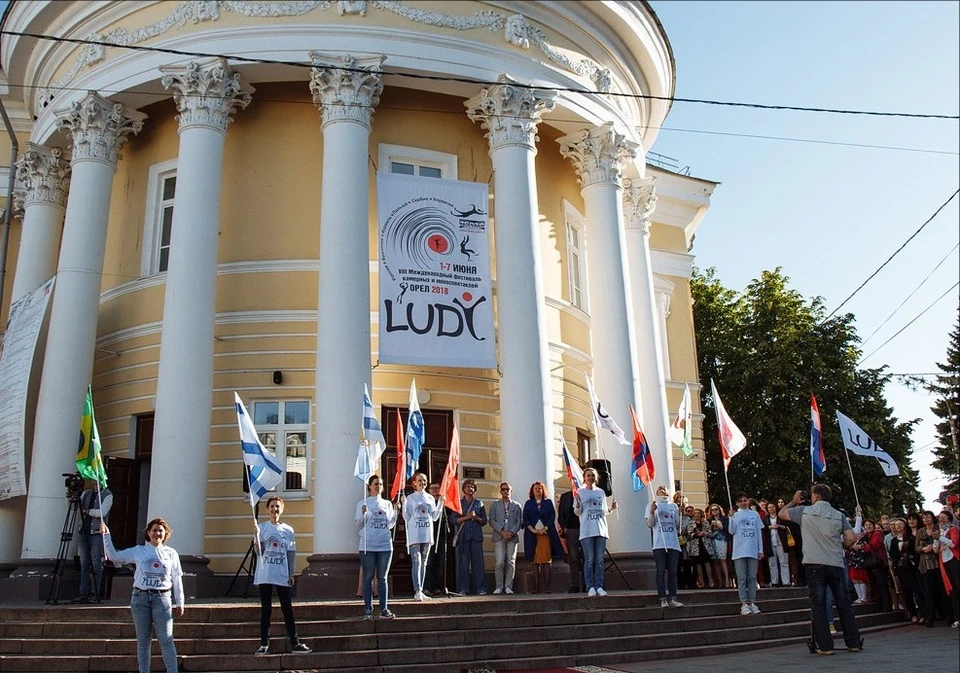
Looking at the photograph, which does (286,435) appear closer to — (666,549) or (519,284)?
(519,284)

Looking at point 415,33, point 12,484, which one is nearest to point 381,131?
point 415,33

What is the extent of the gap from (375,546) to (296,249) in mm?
7543

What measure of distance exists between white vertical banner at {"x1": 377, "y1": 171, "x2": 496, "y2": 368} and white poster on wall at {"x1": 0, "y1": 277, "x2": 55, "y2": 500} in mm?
6040

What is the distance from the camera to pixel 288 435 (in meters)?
16.1

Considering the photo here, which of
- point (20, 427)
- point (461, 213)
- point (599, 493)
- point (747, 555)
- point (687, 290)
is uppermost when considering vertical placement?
point (687, 290)

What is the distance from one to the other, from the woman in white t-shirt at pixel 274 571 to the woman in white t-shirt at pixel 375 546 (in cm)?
123

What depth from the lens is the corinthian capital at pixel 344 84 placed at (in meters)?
16.3

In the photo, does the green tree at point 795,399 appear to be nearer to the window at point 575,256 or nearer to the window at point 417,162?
the window at point 575,256

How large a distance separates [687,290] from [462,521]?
14.9 m

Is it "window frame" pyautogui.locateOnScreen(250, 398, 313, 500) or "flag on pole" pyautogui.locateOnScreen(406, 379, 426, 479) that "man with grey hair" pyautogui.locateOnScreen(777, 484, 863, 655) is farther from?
"window frame" pyautogui.locateOnScreen(250, 398, 313, 500)

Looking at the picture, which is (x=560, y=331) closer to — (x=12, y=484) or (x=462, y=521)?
(x=462, y=521)

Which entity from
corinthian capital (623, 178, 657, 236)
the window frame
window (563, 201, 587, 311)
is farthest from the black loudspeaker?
corinthian capital (623, 178, 657, 236)

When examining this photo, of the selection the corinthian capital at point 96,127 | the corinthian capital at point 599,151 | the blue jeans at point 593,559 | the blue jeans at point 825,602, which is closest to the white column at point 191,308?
the corinthian capital at point 96,127

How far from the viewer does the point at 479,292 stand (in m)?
16.4
